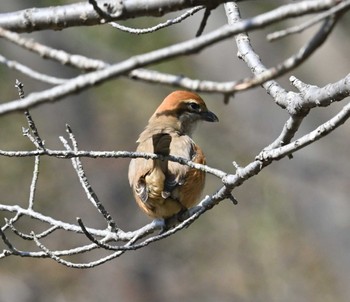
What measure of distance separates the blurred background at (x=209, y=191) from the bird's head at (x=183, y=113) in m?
4.15

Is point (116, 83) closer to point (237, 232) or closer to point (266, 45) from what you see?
point (237, 232)

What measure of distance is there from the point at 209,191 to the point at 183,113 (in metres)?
7.71

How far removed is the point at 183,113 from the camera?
5.61 metres

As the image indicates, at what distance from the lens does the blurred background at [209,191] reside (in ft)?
32.6

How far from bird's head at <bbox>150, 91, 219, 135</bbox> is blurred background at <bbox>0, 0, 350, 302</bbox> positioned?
4154 millimetres

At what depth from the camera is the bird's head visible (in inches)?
220

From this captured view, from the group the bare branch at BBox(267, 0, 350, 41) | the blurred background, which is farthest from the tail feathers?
the blurred background

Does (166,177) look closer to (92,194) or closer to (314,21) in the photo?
(92,194)

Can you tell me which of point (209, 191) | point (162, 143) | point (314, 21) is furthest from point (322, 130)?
point (209, 191)

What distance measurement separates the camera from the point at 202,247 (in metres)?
12.6

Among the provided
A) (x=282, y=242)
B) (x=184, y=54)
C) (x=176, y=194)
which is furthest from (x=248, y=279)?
(x=184, y=54)

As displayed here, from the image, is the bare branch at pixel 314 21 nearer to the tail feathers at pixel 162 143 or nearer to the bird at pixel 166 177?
the bird at pixel 166 177

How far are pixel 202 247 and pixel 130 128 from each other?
2.56 m

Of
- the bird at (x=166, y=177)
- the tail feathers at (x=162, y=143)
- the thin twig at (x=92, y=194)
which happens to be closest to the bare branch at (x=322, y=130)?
the thin twig at (x=92, y=194)
